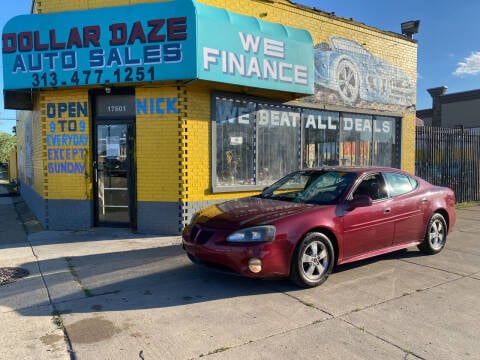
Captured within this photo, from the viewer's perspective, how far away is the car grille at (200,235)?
4.75 metres

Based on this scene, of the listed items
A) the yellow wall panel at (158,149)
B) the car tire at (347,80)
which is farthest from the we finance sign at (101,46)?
the car tire at (347,80)

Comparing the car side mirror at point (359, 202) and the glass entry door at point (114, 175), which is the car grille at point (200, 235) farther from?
the glass entry door at point (114, 175)

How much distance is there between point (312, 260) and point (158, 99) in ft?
15.4

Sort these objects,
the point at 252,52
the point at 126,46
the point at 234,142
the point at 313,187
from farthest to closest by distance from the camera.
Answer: the point at 234,142 → the point at 252,52 → the point at 126,46 → the point at 313,187

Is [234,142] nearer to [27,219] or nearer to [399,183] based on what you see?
[399,183]

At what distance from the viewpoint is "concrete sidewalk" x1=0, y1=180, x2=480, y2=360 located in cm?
335

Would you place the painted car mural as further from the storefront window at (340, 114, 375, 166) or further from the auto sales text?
the auto sales text

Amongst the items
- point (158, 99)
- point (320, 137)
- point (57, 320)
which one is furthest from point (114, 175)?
point (320, 137)

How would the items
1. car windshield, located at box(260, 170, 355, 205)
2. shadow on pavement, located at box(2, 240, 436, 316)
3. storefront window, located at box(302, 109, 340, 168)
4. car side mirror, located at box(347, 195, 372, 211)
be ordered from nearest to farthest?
shadow on pavement, located at box(2, 240, 436, 316) < car side mirror, located at box(347, 195, 372, 211) < car windshield, located at box(260, 170, 355, 205) < storefront window, located at box(302, 109, 340, 168)

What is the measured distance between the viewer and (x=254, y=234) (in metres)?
4.52

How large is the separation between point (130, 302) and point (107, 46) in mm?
5063

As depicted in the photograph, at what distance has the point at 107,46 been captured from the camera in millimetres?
7402

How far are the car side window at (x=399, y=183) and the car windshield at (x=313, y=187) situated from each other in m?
0.77

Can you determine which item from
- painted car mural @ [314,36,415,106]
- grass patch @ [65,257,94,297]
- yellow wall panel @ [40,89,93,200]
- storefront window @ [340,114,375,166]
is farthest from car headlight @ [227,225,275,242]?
storefront window @ [340,114,375,166]
